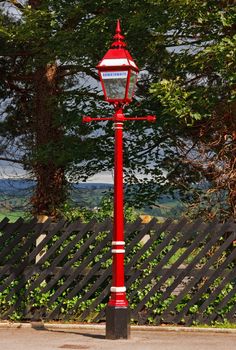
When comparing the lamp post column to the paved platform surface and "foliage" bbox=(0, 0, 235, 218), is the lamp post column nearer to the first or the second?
the paved platform surface

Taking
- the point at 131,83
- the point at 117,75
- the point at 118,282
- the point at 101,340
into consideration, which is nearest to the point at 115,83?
the point at 117,75

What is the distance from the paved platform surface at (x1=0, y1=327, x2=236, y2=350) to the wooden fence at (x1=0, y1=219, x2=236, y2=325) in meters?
0.57

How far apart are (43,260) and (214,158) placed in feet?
12.7

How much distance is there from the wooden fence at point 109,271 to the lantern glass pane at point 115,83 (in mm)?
2547

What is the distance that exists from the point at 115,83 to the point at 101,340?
138 inches

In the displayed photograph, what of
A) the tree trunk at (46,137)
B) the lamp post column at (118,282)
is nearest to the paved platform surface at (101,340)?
the lamp post column at (118,282)

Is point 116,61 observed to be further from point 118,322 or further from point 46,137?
point 46,137

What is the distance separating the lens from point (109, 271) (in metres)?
14.0

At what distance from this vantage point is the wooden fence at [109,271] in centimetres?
1381

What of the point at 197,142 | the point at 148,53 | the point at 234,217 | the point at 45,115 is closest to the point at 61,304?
the point at 234,217

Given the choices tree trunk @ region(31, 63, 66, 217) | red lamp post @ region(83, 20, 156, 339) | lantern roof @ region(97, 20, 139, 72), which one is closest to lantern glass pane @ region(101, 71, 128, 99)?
red lamp post @ region(83, 20, 156, 339)

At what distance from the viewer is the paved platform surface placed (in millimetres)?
11570

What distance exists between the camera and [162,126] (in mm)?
18547

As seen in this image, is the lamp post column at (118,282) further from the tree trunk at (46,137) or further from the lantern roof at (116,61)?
the tree trunk at (46,137)
